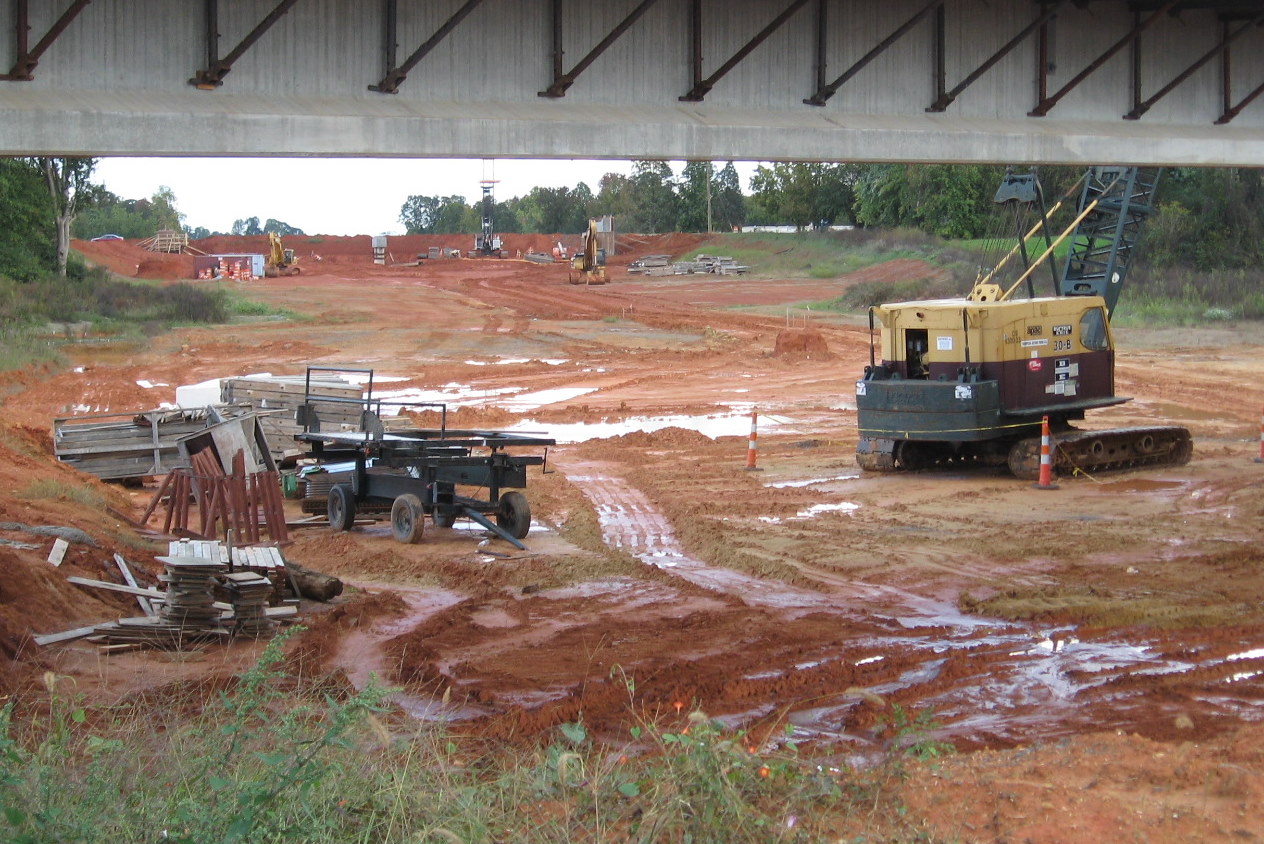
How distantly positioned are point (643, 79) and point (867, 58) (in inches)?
83.0

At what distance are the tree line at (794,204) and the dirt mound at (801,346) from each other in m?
5.53

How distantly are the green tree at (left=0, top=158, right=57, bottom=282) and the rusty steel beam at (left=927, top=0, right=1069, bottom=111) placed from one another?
1677 inches

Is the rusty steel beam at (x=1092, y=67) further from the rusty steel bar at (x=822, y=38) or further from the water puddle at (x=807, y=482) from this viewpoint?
the water puddle at (x=807, y=482)

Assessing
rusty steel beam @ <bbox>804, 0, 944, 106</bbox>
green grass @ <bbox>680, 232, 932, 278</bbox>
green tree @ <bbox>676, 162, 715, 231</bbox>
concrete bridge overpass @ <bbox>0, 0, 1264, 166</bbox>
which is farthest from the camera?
green tree @ <bbox>676, 162, 715, 231</bbox>

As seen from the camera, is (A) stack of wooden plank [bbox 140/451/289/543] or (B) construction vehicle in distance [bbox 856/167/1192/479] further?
(B) construction vehicle in distance [bbox 856/167/1192/479]

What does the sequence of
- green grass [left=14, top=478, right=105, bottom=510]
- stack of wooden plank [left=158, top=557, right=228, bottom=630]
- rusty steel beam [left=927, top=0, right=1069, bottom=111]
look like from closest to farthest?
stack of wooden plank [left=158, top=557, right=228, bottom=630], rusty steel beam [left=927, top=0, right=1069, bottom=111], green grass [left=14, top=478, right=105, bottom=510]

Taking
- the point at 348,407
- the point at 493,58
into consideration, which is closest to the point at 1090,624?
the point at 493,58

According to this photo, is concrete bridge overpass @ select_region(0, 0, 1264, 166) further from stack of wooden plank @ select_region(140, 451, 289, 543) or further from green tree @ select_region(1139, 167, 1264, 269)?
green tree @ select_region(1139, 167, 1264, 269)

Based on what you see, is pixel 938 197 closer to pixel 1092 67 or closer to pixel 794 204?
pixel 794 204

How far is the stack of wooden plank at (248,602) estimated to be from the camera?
421 inches

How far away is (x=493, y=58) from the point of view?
448 inches

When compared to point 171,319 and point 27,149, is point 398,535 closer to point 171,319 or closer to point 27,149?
point 27,149

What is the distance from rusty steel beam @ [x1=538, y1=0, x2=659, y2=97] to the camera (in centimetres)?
1118

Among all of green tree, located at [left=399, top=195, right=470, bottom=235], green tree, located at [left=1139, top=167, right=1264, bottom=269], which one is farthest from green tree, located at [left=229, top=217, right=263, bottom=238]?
green tree, located at [left=1139, top=167, right=1264, bottom=269]
